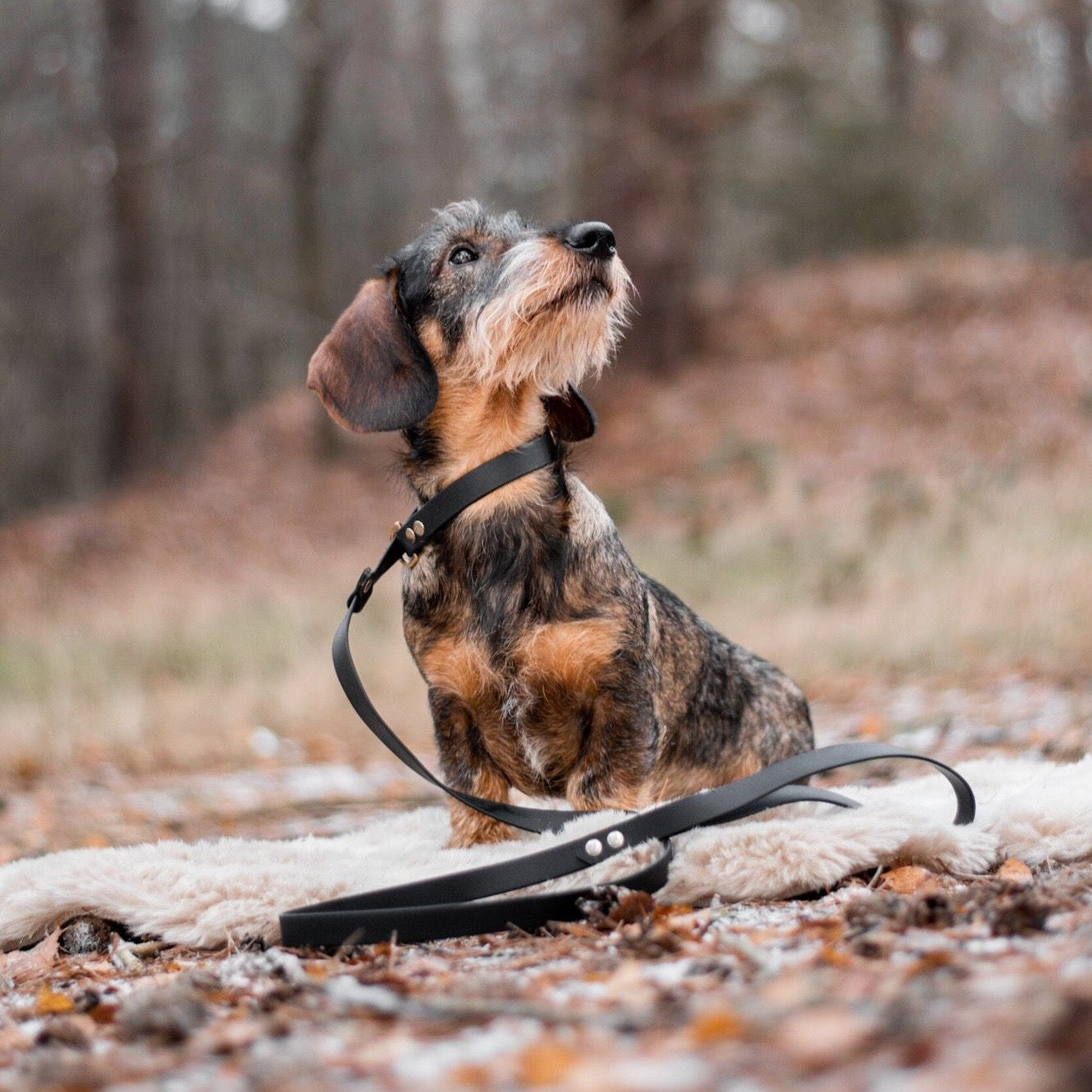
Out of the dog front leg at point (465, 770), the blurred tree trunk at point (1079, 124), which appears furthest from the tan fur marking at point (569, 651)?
the blurred tree trunk at point (1079, 124)

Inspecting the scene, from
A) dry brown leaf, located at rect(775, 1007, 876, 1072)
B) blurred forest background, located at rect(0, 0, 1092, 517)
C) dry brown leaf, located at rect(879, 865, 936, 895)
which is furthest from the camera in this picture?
blurred forest background, located at rect(0, 0, 1092, 517)

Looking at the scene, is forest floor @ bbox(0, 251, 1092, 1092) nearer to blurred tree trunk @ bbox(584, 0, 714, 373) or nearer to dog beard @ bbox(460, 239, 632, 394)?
dog beard @ bbox(460, 239, 632, 394)

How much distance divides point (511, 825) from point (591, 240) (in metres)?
1.89

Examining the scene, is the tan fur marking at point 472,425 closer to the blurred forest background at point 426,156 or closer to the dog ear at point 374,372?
the dog ear at point 374,372

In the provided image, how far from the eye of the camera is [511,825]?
385 centimetres

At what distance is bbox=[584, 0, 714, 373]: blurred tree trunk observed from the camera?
57.4 ft

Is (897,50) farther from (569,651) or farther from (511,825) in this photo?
(511,825)

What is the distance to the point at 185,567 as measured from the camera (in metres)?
15.5

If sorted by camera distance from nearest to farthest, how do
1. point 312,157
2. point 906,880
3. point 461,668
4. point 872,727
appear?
point 906,880
point 461,668
point 872,727
point 312,157

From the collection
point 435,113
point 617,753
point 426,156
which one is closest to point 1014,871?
point 617,753

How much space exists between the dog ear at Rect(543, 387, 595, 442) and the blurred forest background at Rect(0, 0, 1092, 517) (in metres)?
13.8

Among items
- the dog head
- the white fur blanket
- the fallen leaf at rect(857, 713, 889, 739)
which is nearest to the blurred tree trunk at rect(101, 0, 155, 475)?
the fallen leaf at rect(857, 713, 889, 739)

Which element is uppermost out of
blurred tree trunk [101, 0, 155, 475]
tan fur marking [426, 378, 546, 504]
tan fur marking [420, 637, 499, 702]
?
blurred tree trunk [101, 0, 155, 475]

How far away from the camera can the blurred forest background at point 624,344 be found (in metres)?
8.71
